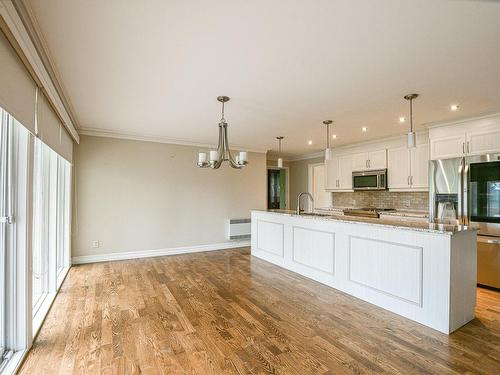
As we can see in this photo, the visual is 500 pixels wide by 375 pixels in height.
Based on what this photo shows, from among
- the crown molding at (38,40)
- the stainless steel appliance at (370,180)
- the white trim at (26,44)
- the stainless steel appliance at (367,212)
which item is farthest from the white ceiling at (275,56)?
the stainless steel appliance at (367,212)

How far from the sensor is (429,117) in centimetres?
→ 382

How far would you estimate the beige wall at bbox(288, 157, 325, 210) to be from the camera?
763 cm

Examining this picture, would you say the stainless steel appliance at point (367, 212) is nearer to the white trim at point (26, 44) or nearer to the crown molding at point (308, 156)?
the crown molding at point (308, 156)

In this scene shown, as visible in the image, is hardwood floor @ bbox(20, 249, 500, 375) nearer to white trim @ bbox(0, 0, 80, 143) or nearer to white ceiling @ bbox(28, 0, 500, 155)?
white trim @ bbox(0, 0, 80, 143)

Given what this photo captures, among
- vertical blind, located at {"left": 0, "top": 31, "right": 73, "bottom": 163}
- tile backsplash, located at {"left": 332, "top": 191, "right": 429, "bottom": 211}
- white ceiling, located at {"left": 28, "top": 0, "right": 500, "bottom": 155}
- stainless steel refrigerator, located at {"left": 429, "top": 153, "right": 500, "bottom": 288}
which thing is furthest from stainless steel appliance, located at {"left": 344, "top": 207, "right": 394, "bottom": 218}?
vertical blind, located at {"left": 0, "top": 31, "right": 73, "bottom": 163}

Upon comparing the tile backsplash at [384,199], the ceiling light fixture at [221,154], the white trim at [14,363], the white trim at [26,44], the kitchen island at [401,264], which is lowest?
the white trim at [14,363]

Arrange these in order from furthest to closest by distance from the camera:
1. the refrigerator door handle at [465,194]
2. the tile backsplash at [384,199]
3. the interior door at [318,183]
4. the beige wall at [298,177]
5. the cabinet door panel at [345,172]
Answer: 1. the beige wall at [298,177]
2. the interior door at [318,183]
3. the cabinet door panel at [345,172]
4. the tile backsplash at [384,199]
5. the refrigerator door handle at [465,194]

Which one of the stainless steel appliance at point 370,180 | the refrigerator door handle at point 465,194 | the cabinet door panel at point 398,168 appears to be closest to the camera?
the refrigerator door handle at point 465,194

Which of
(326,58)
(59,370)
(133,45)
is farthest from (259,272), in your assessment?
(133,45)

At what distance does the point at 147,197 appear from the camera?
5.19 metres

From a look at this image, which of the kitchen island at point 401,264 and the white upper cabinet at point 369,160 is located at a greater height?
the white upper cabinet at point 369,160

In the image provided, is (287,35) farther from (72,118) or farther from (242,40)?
(72,118)

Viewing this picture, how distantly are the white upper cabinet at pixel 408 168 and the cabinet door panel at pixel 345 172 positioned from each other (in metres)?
0.93

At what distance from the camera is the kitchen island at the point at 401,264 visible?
2371 mm
